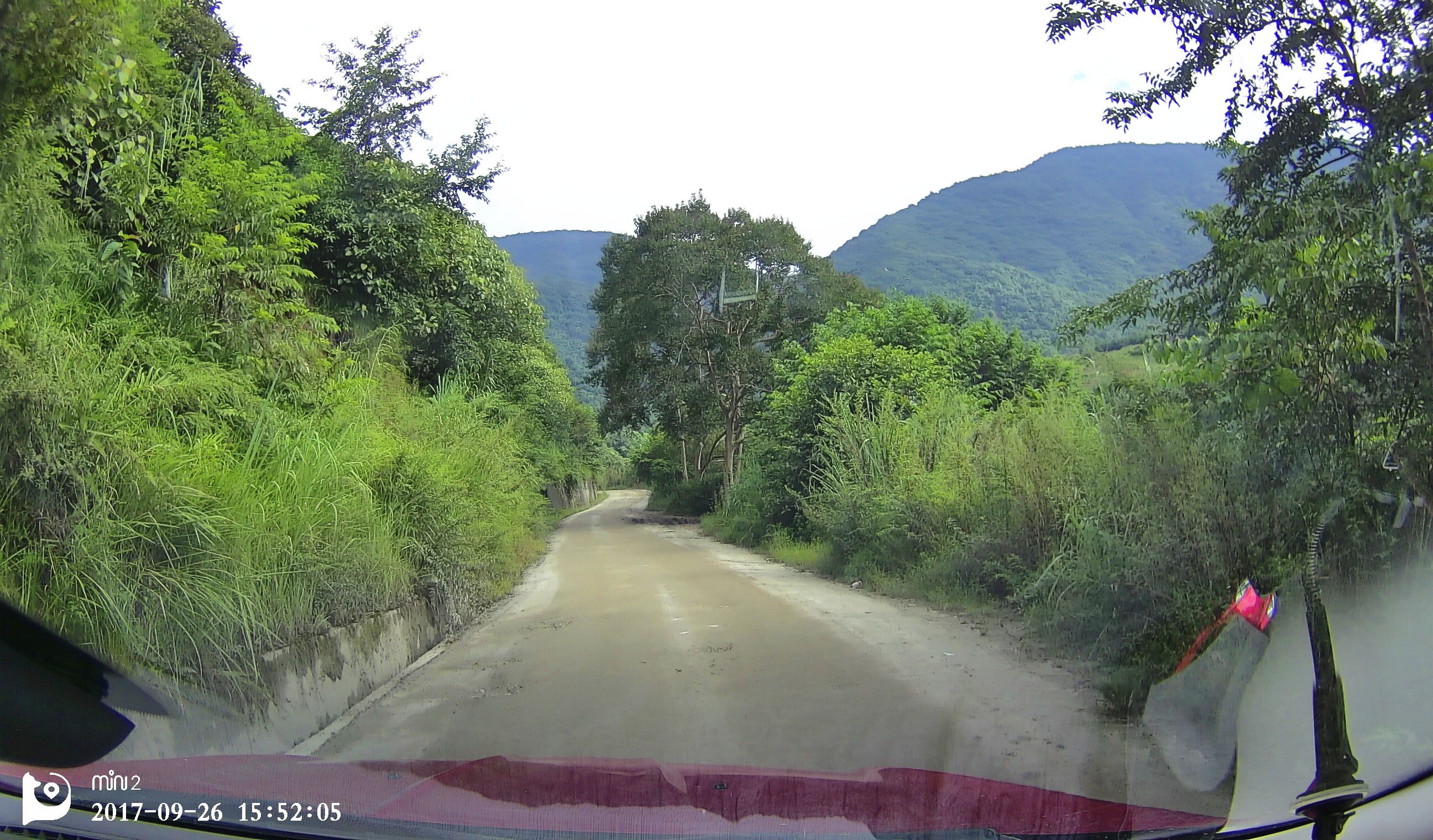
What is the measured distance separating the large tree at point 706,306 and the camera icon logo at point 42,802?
94.4 feet

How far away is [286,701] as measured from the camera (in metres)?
5.83

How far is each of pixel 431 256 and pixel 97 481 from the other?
9718mm

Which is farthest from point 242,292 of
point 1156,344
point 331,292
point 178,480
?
point 1156,344

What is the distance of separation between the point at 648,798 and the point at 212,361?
6.79 metres

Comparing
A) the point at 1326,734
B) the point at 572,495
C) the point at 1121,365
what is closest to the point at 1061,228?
the point at 1121,365

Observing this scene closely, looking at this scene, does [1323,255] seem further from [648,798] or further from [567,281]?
[567,281]

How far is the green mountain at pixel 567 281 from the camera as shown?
24094mm

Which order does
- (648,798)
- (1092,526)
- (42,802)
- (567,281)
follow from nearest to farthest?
(42,802) → (648,798) → (1092,526) → (567,281)

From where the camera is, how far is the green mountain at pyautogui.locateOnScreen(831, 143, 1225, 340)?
6.60 meters

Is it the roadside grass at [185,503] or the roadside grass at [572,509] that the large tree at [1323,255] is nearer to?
the roadside grass at [185,503]

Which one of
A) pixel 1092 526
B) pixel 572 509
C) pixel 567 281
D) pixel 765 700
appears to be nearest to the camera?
pixel 765 700

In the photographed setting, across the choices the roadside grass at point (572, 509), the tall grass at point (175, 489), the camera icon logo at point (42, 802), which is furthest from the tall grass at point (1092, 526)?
the roadside grass at point (572, 509)

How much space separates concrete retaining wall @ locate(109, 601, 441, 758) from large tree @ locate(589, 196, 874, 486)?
2486cm

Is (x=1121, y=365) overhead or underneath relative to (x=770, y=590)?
overhead
